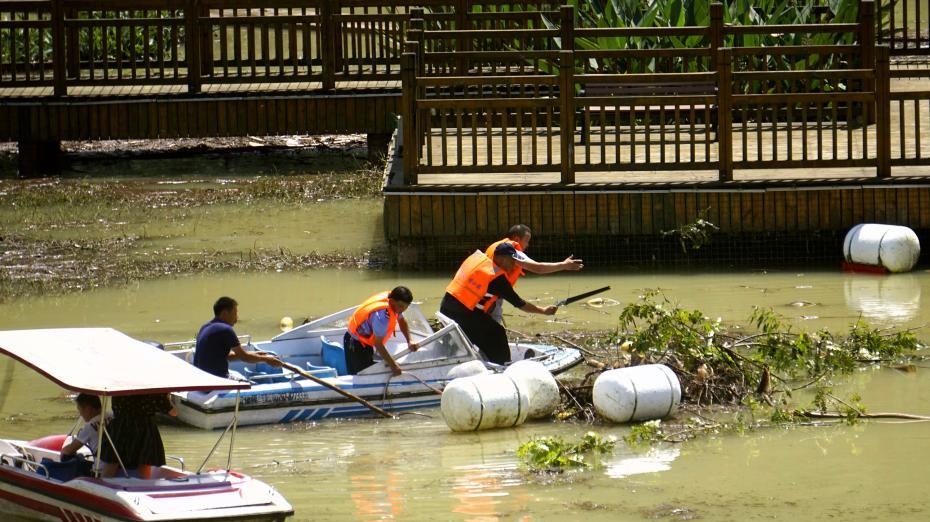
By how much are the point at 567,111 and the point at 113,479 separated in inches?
327

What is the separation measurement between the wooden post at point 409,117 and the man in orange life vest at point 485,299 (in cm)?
356

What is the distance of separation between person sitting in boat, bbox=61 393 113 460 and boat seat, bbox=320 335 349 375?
3.17 m

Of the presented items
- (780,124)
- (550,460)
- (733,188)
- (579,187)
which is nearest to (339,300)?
(579,187)

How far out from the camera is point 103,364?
856 cm

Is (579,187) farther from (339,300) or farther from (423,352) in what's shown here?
(423,352)

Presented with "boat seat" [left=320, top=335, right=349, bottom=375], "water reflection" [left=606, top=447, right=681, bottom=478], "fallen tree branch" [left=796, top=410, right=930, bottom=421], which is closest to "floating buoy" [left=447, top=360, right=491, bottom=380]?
"boat seat" [left=320, top=335, right=349, bottom=375]

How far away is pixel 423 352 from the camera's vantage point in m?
11.6

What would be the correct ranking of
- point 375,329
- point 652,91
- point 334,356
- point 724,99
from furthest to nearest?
point 652,91, point 724,99, point 334,356, point 375,329

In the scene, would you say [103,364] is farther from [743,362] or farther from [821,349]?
[821,349]

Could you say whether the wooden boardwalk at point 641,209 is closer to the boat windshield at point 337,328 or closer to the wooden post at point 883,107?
the wooden post at point 883,107

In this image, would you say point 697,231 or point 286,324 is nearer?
point 286,324

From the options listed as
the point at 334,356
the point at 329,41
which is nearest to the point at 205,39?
the point at 329,41

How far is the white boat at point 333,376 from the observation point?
10781 millimetres

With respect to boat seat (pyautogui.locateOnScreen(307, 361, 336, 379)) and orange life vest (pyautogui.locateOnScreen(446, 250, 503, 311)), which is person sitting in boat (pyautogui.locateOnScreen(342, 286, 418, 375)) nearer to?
boat seat (pyautogui.locateOnScreen(307, 361, 336, 379))
